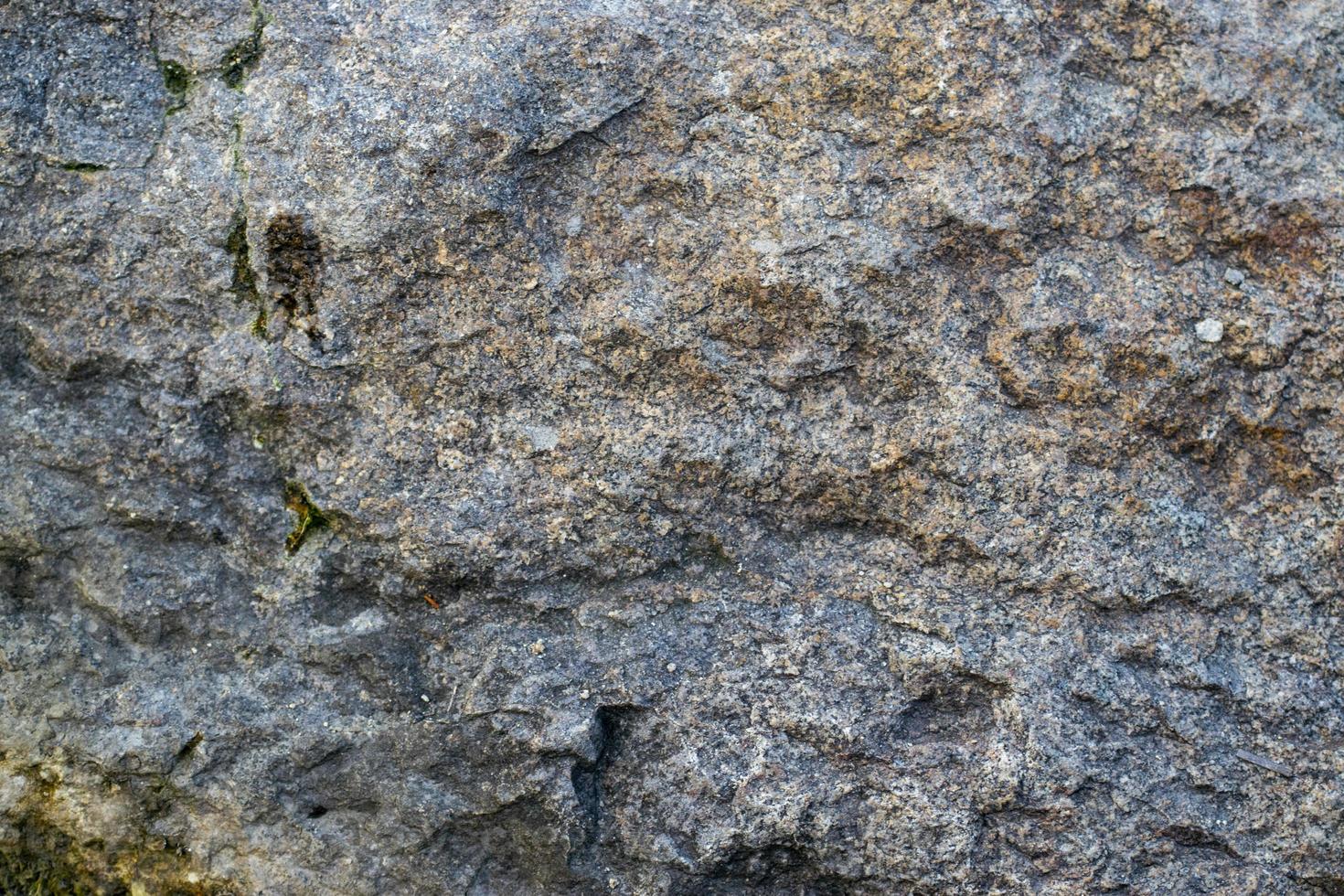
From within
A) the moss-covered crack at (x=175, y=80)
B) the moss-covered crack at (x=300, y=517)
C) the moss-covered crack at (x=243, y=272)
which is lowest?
the moss-covered crack at (x=300, y=517)

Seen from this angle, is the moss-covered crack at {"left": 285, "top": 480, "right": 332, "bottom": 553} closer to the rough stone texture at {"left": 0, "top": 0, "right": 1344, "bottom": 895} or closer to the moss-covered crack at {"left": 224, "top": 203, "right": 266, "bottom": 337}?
the rough stone texture at {"left": 0, "top": 0, "right": 1344, "bottom": 895}

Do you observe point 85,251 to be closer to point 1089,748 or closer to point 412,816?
point 412,816

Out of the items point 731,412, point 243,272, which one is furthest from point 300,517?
point 731,412

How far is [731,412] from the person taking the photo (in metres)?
1.42

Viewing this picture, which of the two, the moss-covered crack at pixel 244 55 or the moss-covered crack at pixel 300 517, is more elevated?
the moss-covered crack at pixel 244 55

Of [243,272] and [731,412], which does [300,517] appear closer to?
[243,272]

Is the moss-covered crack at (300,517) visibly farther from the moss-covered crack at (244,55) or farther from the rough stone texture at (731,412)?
the moss-covered crack at (244,55)

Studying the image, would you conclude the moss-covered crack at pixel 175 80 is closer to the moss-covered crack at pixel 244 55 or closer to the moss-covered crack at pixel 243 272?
the moss-covered crack at pixel 244 55

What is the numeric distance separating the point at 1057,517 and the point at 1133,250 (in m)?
0.33

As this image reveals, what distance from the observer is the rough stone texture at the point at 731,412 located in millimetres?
1383

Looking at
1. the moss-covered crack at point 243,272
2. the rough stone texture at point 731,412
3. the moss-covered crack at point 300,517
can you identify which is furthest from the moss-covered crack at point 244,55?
the moss-covered crack at point 300,517

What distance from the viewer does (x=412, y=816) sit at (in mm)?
1445

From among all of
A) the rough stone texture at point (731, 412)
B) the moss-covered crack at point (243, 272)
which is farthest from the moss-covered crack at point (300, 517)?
the moss-covered crack at point (243, 272)

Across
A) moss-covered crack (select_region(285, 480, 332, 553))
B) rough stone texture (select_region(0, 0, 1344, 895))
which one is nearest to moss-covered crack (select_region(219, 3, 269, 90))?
rough stone texture (select_region(0, 0, 1344, 895))
